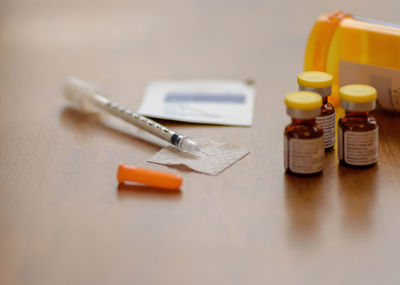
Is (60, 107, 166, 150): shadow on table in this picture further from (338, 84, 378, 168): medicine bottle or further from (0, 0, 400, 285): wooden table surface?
(338, 84, 378, 168): medicine bottle

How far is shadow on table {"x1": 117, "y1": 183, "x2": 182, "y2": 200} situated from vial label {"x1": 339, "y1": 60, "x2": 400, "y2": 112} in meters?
0.38

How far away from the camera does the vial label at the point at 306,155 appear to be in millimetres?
752

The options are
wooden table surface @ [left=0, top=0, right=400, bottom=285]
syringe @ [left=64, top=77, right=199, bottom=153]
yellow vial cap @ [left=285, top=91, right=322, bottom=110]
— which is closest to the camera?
wooden table surface @ [left=0, top=0, right=400, bottom=285]

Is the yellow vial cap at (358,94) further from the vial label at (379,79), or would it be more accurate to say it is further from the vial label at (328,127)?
the vial label at (379,79)

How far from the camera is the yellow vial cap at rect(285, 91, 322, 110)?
0.74 m

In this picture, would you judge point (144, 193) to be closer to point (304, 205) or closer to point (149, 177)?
point (149, 177)

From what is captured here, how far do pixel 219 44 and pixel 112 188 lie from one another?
0.71 metres

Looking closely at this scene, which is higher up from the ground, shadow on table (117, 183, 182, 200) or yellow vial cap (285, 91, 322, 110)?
yellow vial cap (285, 91, 322, 110)

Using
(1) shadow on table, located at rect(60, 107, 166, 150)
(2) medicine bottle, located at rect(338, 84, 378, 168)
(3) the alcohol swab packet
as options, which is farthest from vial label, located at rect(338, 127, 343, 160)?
(1) shadow on table, located at rect(60, 107, 166, 150)

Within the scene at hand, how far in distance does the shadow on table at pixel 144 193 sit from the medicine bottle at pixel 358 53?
1.17 feet

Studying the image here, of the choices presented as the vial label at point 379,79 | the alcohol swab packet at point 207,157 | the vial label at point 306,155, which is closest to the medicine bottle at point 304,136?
the vial label at point 306,155

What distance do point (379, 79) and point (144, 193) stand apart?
43 centimetres

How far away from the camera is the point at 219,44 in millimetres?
1401

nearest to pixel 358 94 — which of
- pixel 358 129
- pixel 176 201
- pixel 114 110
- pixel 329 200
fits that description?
pixel 358 129
